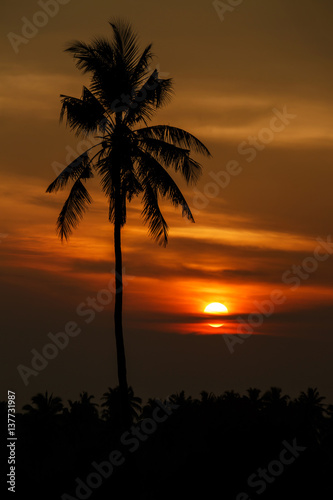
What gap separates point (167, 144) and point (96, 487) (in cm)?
2541

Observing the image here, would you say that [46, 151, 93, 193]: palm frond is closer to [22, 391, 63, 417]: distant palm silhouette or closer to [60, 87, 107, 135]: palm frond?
[60, 87, 107, 135]: palm frond

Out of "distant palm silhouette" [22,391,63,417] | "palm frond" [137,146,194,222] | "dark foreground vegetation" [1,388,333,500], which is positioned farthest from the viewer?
"distant palm silhouette" [22,391,63,417]

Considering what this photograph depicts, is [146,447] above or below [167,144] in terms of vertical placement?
below

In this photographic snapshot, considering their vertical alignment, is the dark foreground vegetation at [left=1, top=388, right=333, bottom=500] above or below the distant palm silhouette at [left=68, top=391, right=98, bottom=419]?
below

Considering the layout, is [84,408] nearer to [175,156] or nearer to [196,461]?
[196,461]

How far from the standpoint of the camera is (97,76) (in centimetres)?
3008

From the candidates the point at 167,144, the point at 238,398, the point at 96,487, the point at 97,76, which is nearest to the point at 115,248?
the point at 167,144

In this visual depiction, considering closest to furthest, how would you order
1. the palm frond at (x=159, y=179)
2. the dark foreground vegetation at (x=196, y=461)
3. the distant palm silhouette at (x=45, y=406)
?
the palm frond at (x=159, y=179)
the dark foreground vegetation at (x=196, y=461)
the distant palm silhouette at (x=45, y=406)

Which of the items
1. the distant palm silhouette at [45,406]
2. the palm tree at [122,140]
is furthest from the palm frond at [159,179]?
the distant palm silhouette at [45,406]

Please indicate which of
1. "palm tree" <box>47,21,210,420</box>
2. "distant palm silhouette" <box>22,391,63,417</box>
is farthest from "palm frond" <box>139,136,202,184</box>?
"distant palm silhouette" <box>22,391,63,417</box>

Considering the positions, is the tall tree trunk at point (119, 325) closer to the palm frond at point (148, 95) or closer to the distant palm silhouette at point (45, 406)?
the palm frond at point (148, 95)

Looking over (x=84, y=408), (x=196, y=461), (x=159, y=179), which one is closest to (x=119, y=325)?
(x=159, y=179)

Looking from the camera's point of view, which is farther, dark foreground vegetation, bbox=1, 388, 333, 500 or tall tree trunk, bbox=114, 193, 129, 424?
dark foreground vegetation, bbox=1, 388, 333, 500

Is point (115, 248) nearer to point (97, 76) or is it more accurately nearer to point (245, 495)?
point (97, 76)
